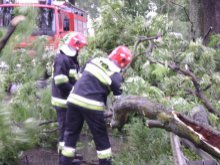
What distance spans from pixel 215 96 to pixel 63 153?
7.21 ft

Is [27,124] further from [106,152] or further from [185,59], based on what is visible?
[185,59]

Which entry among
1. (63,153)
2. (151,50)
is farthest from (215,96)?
(63,153)

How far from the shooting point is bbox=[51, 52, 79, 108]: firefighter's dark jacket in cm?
505

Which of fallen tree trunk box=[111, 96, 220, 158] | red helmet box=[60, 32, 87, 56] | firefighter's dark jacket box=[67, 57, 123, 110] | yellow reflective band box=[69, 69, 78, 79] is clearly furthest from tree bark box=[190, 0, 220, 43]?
fallen tree trunk box=[111, 96, 220, 158]

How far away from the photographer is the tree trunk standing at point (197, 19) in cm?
828

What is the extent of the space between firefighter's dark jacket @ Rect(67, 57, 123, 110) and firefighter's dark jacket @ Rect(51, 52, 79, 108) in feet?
1.95

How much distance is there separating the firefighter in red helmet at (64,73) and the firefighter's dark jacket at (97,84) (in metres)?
0.61

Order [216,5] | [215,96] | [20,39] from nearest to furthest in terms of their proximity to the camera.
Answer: [20,39], [215,96], [216,5]

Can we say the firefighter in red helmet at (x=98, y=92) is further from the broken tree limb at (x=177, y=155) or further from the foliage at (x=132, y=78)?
the broken tree limb at (x=177, y=155)

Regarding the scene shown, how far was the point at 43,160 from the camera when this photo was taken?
224 inches

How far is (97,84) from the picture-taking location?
14.6 feet

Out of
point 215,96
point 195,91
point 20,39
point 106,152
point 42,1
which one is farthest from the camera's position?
point 42,1

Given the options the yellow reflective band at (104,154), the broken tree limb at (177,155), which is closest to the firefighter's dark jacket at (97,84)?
the yellow reflective band at (104,154)

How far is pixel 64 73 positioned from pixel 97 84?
76 centimetres
